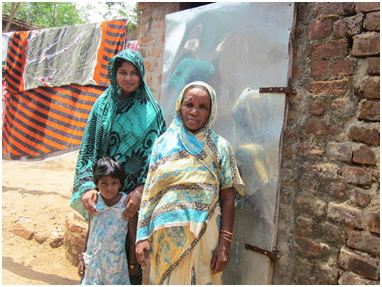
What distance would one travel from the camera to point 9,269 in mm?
3637

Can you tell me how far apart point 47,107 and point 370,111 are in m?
3.75

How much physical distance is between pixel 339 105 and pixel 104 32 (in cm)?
297

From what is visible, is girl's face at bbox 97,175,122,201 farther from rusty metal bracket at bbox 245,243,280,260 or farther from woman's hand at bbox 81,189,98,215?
rusty metal bracket at bbox 245,243,280,260

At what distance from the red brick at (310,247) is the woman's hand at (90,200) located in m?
1.33

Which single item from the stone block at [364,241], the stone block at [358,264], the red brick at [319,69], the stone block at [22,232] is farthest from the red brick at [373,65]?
the stone block at [22,232]

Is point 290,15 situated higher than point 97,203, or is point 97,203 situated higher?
point 290,15

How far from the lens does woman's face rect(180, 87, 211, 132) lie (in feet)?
6.33

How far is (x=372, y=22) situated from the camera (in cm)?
170

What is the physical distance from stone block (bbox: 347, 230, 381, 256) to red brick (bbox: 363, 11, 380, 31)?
1061 mm

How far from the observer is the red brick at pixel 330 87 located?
71.3 inches

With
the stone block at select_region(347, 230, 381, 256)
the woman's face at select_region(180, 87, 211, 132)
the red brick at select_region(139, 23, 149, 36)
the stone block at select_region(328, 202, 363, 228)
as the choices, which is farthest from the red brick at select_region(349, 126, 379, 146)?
the red brick at select_region(139, 23, 149, 36)

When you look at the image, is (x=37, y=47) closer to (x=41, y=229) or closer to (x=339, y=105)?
(x=41, y=229)

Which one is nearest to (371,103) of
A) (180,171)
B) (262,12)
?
(262,12)

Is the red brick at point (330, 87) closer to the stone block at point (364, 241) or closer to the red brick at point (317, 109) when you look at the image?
the red brick at point (317, 109)
